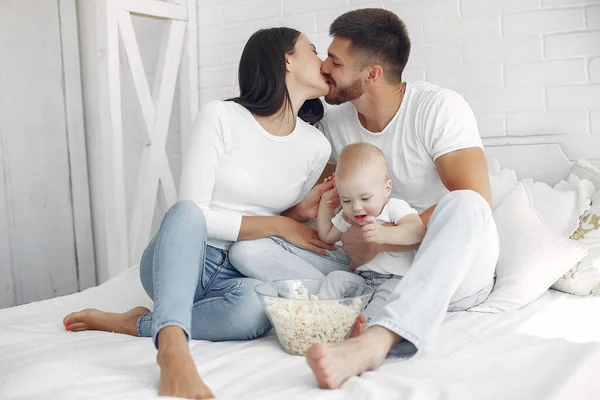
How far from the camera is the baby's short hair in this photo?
1.76m

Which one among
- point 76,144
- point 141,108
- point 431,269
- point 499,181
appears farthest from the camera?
point 76,144

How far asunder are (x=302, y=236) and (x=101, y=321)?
0.60m

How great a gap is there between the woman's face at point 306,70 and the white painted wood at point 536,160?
810mm

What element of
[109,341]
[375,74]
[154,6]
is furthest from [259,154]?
[154,6]

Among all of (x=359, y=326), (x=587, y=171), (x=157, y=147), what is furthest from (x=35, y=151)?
(x=587, y=171)

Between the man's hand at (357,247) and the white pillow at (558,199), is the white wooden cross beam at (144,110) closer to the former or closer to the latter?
the man's hand at (357,247)

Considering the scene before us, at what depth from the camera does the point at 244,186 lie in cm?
197

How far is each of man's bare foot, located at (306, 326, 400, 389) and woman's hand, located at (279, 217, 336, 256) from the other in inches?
23.3

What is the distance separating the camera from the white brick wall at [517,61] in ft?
8.00

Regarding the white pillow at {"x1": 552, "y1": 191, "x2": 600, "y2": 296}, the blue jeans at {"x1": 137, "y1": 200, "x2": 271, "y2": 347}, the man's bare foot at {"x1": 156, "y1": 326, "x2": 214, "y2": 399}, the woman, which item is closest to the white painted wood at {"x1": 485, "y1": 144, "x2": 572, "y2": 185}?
the white pillow at {"x1": 552, "y1": 191, "x2": 600, "y2": 296}

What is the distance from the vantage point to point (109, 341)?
5.64 feet

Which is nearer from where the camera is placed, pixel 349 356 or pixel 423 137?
pixel 349 356

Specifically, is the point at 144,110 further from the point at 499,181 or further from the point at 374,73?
the point at 499,181

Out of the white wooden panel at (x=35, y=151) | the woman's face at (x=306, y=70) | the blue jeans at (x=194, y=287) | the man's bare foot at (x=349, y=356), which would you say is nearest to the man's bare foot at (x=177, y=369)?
the blue jeans at (x=194, y=287)
